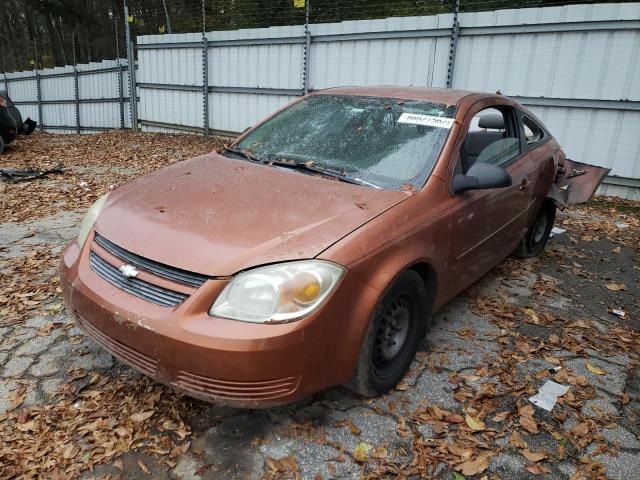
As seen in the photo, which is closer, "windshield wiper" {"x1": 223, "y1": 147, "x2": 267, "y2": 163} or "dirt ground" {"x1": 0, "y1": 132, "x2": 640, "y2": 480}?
"dirt ground" {"x1": 0, "y1": 132, "x2": 640, "y2": 480}

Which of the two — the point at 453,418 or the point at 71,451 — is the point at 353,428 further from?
the point at 71,451

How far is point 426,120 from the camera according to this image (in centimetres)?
317

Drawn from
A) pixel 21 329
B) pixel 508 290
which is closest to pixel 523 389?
pixel 508 290

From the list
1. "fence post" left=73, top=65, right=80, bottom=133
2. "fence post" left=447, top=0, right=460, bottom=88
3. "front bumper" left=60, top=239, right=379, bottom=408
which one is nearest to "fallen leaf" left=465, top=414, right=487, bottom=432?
"front bumper" left=60, top=239, right=379, bottom=408

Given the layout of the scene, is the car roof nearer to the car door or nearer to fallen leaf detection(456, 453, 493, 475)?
the car door

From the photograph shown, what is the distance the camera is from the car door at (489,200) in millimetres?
3047

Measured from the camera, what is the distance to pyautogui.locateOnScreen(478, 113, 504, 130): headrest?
4098mm

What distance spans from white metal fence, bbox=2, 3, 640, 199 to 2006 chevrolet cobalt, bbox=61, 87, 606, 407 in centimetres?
477

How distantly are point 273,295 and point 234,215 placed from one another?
1.86ft

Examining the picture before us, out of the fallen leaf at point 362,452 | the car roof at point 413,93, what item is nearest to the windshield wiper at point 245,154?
the car roof at point 413,93

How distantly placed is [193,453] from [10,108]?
398 inches

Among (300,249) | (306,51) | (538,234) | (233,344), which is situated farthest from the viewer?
(306,51)

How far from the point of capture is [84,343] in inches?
120

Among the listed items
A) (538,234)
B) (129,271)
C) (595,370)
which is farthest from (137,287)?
(538,234)
